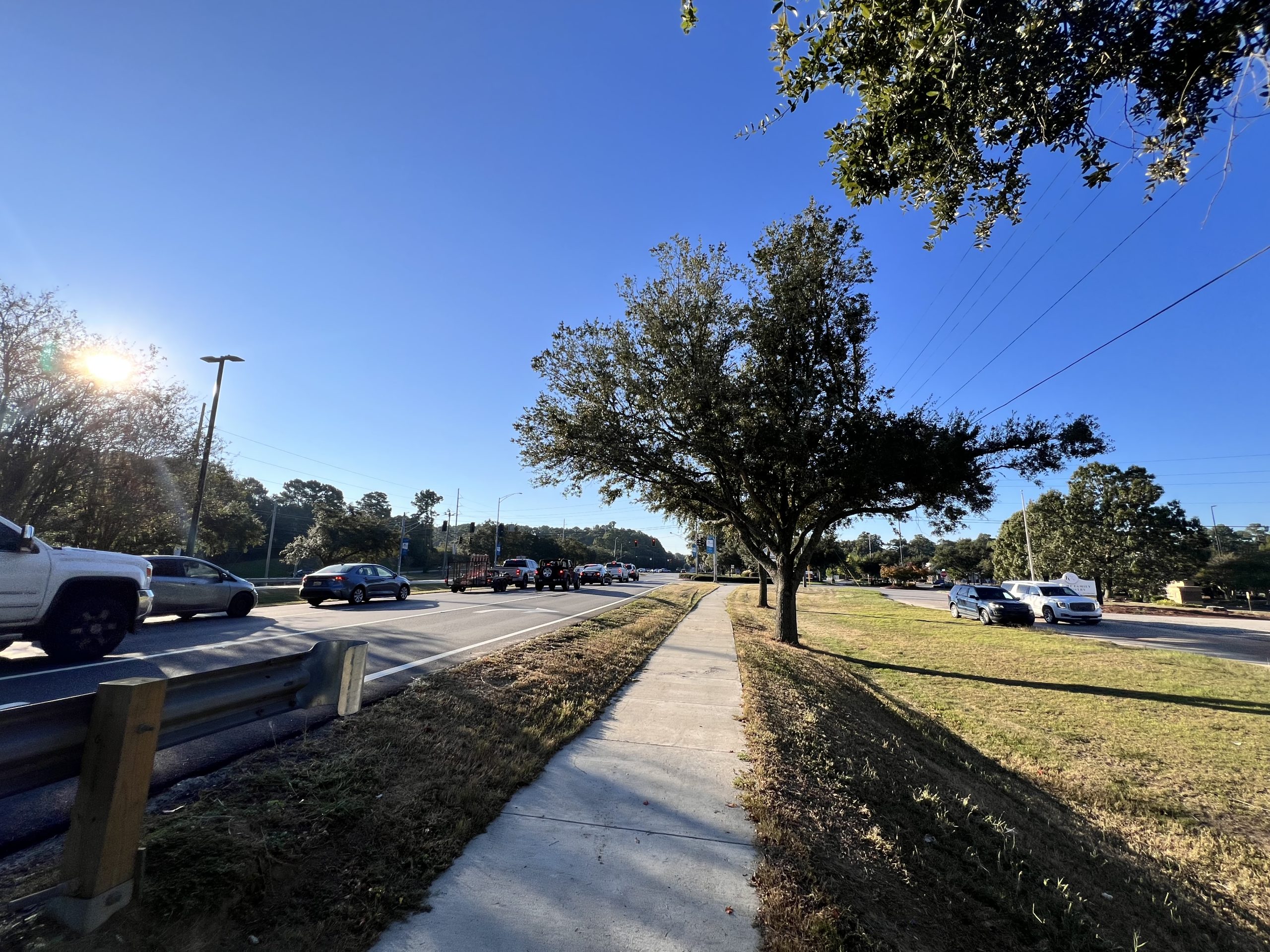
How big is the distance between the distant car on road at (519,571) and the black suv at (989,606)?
2295 centimetres

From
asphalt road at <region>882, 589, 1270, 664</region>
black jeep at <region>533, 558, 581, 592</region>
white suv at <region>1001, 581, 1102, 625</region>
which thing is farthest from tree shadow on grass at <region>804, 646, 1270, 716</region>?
black jeep at <region>533, 558, 581, 592</region>

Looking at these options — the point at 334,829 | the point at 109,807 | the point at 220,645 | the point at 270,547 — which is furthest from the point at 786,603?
the point at 270,547

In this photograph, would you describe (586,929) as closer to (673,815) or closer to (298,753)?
(673,815)

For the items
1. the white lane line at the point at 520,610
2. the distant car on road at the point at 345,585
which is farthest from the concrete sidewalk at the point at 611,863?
the distant car on road at the point at 345,585

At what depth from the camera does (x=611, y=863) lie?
329cm

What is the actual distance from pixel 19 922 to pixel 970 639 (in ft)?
74.1

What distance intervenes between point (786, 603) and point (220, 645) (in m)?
12.4

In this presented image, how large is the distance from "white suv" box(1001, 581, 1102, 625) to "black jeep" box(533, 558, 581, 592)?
22.9 meters

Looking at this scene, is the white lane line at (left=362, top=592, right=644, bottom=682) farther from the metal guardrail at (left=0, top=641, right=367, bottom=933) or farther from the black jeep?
the black jeep

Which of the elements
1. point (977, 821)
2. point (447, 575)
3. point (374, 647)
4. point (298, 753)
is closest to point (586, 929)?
point (298, 753)

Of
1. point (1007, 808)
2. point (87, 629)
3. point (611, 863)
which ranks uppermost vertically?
point (87, 629)

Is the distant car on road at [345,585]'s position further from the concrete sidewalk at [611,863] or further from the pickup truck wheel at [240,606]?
the concrete sidewalk at [611,863]

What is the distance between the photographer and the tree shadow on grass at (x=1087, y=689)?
35.8ft

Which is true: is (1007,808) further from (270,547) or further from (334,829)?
(270,547)
